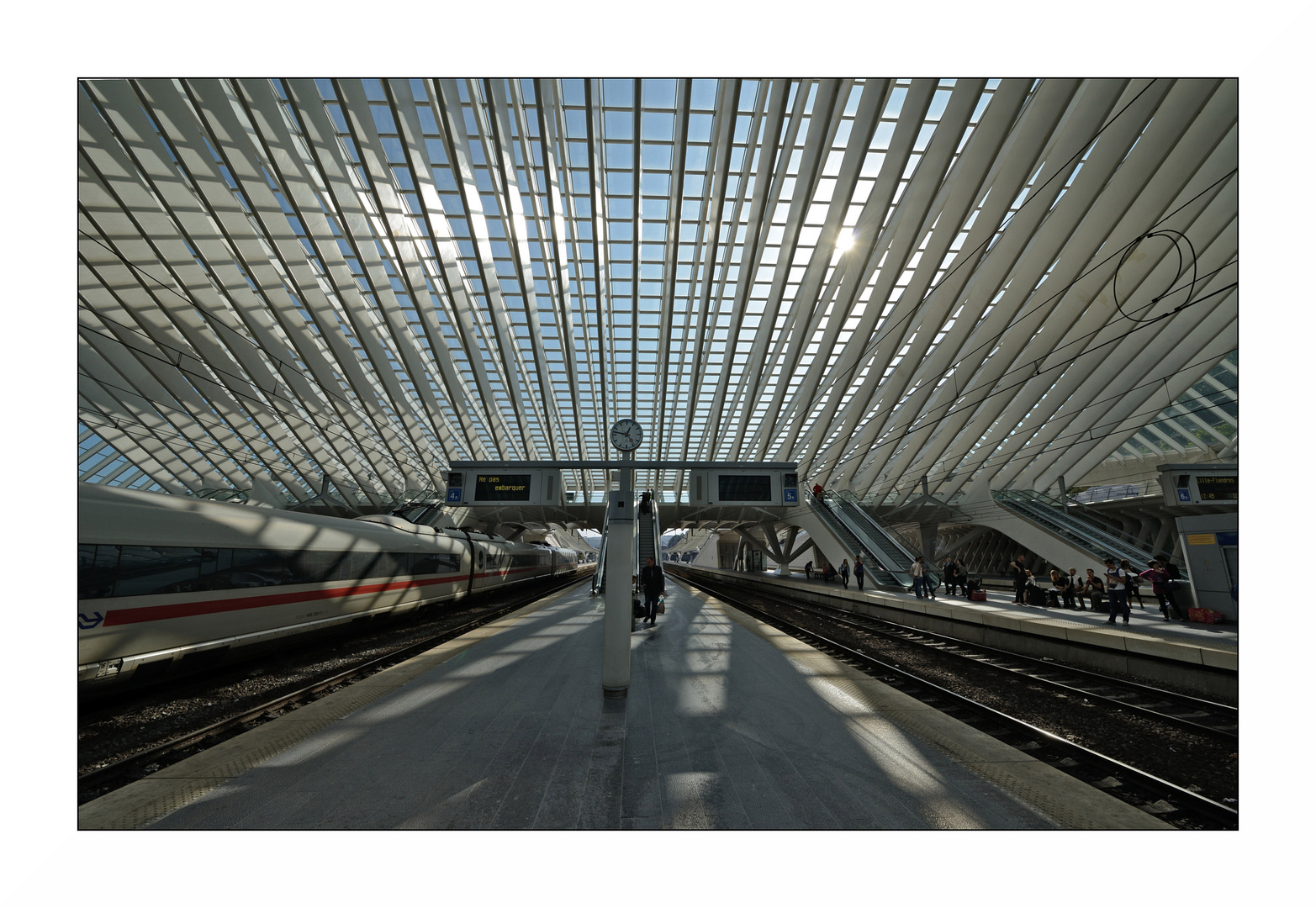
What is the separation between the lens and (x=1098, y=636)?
965cm

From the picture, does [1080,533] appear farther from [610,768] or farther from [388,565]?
[610,768]

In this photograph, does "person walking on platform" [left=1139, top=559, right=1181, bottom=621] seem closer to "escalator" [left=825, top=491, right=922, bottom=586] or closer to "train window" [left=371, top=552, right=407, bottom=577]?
"escalator" [left=825, top=491, right=922, bottom=586]

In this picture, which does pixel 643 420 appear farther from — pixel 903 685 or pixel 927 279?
pixel 903 685

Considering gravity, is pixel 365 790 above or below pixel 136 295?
below

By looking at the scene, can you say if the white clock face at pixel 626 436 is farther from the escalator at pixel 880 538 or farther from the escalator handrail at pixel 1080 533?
the escalator handrail at pixel 1080 533

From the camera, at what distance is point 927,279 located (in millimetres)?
16047

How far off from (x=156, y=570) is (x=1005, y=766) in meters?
9.25

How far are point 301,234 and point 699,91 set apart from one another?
12918 millimetres

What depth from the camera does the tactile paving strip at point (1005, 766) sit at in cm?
341

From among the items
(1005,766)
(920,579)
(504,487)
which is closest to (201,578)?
Answer: (504,487)

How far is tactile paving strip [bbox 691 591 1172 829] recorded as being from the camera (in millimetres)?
3406

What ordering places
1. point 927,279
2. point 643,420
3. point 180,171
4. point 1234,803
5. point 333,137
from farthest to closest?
point 643,420, point 927,279, point 180,171, point 333,137, point 1234,803

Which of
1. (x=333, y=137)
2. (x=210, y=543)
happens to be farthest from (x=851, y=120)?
(x=210, y=543)

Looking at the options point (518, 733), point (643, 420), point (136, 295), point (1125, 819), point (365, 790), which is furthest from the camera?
point (643, 420)
